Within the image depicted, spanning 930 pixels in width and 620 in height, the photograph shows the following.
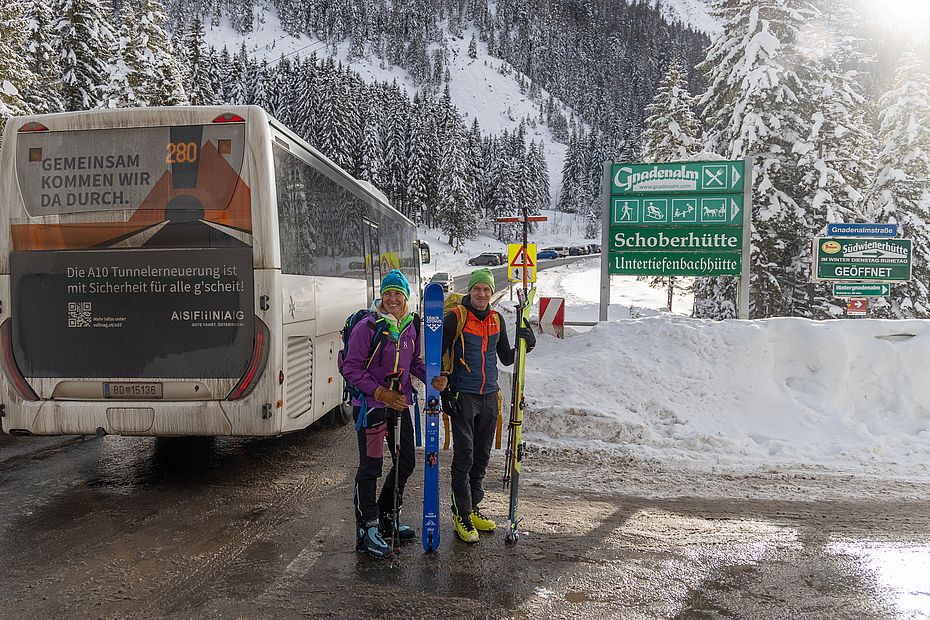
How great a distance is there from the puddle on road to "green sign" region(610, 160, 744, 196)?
8.56 m

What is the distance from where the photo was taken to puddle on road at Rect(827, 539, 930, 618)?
3945 millimetres

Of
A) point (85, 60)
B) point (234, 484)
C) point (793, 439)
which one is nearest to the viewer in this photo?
point (234, 484)

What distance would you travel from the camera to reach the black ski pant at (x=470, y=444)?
495cm

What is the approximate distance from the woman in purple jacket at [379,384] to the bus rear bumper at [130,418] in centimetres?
184

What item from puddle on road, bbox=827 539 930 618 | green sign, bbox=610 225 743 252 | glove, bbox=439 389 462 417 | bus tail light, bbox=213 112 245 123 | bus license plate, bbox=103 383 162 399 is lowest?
puddle on road, bbox=827 539 930 618

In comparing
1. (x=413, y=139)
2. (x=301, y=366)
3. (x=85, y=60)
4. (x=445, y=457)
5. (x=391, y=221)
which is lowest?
(x=445, y=457)

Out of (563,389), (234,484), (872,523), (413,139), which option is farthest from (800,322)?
(413,139)

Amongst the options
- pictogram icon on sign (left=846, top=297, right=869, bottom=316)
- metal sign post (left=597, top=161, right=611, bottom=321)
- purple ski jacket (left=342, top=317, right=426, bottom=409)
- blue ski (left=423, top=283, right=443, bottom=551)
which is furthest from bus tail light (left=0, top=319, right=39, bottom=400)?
pictogram icon on sign (left=846, top=297, right=869, bottom=316)

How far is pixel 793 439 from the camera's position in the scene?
7930mm

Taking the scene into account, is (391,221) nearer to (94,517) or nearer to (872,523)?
(94,517)

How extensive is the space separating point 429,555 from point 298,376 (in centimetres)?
270

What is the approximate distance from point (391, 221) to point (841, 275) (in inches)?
389

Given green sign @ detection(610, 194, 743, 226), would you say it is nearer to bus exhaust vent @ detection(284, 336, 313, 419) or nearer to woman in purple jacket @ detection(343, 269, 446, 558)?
bus exhaust vent @ detection(284, 336, 313, 419)

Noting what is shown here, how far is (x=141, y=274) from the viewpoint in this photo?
594cm
